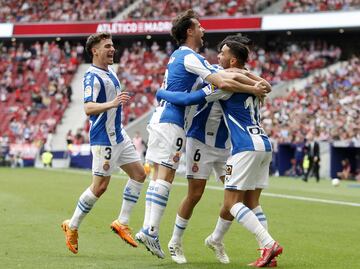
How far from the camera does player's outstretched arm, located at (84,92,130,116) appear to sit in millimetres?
10750

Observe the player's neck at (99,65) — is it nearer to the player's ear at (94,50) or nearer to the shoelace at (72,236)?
the player's ear at (94,50)

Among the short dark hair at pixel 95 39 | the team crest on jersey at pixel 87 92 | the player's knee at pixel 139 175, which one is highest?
the short dark hair at pixel 95 39

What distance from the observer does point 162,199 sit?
400 inches

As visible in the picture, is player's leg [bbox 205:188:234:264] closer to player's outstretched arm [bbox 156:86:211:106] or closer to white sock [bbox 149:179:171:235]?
white sock [bbox 149:179:171:235]

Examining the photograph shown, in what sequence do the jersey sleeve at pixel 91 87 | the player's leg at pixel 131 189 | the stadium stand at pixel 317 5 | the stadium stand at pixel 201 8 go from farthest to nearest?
1. the stadium stand at pixel 201 8
2. the stadium stand at pixel 317 5
3. the player's leg at pixel 131 189
4. the jersey sleeve at pixel 91 87

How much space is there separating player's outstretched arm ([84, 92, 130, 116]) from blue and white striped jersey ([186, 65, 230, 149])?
92cm

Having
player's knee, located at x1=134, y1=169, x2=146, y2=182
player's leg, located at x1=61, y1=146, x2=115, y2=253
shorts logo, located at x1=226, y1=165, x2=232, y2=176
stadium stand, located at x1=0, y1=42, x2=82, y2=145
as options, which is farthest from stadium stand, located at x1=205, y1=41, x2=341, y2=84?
shorts logo, located at x1=226, y1=165, x2=232, y2=176

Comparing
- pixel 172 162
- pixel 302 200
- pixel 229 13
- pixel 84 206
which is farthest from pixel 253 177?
pixel 229 13

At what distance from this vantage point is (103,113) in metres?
11.4

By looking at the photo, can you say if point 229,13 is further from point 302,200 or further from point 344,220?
point 344,220

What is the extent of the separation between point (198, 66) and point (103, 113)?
188 centimetres

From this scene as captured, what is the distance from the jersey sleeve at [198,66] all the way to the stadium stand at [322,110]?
81.0 feet

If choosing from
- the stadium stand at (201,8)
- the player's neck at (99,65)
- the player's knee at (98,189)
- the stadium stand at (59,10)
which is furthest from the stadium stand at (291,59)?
the player's knee at (98,189)

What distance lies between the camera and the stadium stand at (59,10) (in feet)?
176
